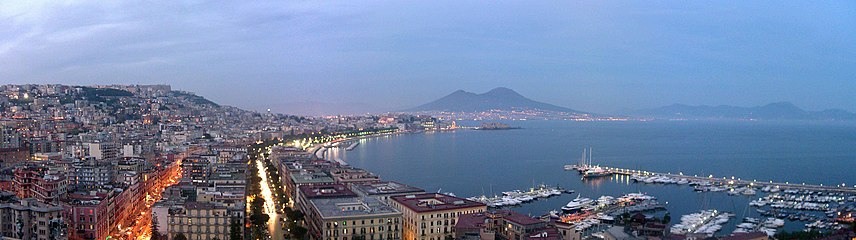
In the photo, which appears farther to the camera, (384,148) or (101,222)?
(384,148)

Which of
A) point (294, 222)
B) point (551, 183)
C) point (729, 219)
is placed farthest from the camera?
point (551, 183)

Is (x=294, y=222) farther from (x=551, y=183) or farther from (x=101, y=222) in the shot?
(x=551, y=183)

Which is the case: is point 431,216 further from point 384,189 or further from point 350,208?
point 384,189

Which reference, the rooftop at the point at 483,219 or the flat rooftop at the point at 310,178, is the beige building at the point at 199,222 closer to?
the rooftop at the point at 483,219

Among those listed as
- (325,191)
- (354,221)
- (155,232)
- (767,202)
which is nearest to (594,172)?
(767,202)

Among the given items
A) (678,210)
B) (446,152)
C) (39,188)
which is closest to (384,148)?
(446,152)
